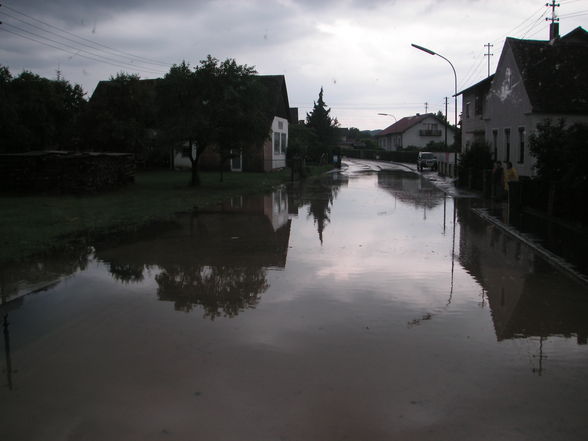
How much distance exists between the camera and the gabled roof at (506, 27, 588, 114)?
25375 millimetres

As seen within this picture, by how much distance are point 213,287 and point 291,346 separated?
271 cm

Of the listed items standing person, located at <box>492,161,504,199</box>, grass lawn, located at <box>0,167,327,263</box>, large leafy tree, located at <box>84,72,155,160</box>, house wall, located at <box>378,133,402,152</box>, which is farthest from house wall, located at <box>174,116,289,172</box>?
house wall, located at <box>378,133,402,152</box>

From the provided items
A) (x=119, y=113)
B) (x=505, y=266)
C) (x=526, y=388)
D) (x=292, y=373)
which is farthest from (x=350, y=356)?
(x=119, y=113)

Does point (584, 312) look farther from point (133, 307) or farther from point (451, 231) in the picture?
point (451, 231)

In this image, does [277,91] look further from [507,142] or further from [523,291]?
[523,291]

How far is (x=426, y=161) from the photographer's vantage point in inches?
2148

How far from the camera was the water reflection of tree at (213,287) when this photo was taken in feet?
23.7

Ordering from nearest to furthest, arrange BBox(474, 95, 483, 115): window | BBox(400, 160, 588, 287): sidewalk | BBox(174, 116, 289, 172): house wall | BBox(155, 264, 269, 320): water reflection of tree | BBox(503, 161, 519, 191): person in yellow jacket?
BBox(155, 264, 269, 320): water reflection of tree
BBox(400, 160, 588, 287): sidewalk
BBox(503, 161, 519, 191): person in yellow jacket
BBox(474, 95, 483, 115): window
BBox(174, 116, 289, 172): house wall

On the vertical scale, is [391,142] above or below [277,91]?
below

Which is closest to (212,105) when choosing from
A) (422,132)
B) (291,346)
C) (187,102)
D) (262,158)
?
(187,102)

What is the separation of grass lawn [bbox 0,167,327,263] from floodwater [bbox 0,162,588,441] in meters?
1.52

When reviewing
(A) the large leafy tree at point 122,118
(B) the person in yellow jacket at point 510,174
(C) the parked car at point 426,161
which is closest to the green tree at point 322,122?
(C) the parked car at point 426,161

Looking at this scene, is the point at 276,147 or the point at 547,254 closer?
the point at 547,254

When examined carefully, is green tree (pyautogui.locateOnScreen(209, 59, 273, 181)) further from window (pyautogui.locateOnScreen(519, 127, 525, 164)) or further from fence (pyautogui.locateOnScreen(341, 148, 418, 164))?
fence (pyautogui.locateOnScreen(341, 148, 418, 164))
